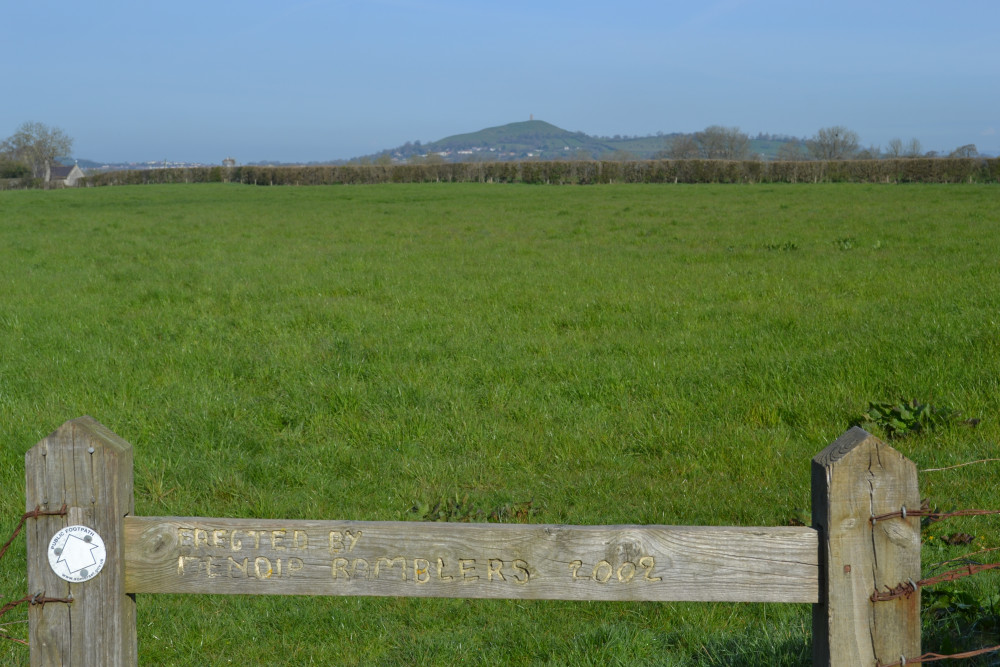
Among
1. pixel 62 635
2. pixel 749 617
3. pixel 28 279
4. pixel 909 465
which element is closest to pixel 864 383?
pixel 749 617

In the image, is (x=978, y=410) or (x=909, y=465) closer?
(x=909, y=465)

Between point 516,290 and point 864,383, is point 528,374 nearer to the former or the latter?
point 864,383

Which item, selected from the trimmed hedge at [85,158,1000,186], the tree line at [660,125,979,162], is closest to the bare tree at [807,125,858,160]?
the tree line at [660,125,979,162]

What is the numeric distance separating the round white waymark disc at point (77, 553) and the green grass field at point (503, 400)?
1.66 meters

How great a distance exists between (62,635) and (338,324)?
24.6 ft

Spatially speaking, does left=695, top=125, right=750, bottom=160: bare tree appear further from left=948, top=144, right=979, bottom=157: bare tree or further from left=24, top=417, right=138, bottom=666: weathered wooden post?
left=24, top=417, right=138, bottom=666: weathered wooden post

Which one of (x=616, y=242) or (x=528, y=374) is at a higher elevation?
(x=616, y=242)

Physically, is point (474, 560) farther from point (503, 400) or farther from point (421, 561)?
point (503, 400)

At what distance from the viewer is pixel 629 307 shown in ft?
34.2

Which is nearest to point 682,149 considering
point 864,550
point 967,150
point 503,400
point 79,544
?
point 967,150

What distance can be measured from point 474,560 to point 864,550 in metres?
0.98

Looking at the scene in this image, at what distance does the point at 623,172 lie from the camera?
56.3 m

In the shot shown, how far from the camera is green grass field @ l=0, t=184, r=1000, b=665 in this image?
4.01 meters

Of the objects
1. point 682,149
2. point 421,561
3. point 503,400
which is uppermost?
point 682,149
